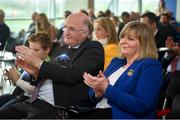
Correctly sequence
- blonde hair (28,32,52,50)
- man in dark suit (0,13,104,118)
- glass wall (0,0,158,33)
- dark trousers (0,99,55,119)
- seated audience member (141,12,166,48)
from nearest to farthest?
1. man in dark suit (0,13,104,118)
2. dark trousers (0,99,55,119)
3. blonde hair (28,32,52,50)
4. seated audience member (141,12,166,48)
5. glass wall (0,0,158,33)

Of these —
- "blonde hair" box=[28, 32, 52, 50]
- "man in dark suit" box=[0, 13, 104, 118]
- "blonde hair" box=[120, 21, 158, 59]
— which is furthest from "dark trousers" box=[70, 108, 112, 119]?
"blonde hair" box=[28, 32, 52, 50]

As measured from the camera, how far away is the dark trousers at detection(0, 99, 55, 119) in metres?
2.61

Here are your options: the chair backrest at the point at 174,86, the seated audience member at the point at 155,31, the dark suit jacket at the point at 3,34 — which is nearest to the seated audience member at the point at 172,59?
the seated audience member at the point at 155,31

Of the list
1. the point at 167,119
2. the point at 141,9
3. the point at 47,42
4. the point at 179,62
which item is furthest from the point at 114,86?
the point at 141,9

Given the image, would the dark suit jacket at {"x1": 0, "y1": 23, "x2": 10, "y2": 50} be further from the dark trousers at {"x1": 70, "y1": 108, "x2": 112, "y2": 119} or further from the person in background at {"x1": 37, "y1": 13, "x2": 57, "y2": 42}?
the dark trousers at {"x1": 70, "y1": 108, "x2": 112, "y2": 119}

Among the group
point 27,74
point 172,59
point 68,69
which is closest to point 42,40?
point 27,74

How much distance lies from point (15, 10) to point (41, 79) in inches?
333

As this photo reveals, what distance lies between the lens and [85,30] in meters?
2.70

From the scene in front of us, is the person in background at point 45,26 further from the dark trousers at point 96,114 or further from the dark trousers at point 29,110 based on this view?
the dark trousers at point 96,114

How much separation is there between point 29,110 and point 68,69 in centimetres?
50

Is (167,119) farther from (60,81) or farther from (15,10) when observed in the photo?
(15,10)

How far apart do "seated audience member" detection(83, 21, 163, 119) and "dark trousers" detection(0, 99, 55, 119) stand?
1.40ft

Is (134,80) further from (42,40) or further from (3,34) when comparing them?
(3,34)

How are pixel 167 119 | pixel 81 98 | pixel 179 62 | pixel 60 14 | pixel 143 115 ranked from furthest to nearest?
pixel 60 14
pixel 179 62
pixel 81 98
pixel 167 119
pixel 143 115
